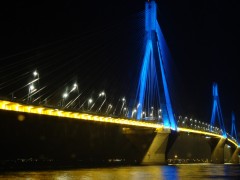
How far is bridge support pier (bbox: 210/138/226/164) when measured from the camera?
9788cm

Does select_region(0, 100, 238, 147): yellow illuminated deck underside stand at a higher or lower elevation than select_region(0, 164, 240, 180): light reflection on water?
higher

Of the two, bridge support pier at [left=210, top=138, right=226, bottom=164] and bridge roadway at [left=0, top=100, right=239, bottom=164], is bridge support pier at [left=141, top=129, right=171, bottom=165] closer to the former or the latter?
bridge roadway at [left=0, top=100, right=239, bottom=164]

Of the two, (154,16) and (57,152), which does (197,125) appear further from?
(154,16)

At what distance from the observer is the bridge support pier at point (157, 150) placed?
55.8 metres

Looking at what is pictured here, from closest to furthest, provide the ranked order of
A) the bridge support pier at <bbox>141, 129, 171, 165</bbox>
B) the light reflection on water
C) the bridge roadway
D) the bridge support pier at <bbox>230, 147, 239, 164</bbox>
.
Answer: the light reflection on water < the bridge roadway < the bridge support pier at <bbox>141, 129, 171, 165</bbox> < the bridge support pier at <bbox>230, 147, 239, 164</bbox>

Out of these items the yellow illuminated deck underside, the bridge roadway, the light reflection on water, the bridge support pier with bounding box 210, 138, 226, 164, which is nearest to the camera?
the light reflection on water

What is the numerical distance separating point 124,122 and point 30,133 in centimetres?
1750

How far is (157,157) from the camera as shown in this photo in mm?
56812

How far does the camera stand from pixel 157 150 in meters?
56.8

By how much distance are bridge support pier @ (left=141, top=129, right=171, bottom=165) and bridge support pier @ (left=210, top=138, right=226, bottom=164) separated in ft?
142

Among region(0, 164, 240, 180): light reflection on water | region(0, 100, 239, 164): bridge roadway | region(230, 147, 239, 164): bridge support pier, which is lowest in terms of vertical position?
region(230, 147, 239, 164): bridge support pier

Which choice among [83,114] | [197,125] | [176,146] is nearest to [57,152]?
[83,114]

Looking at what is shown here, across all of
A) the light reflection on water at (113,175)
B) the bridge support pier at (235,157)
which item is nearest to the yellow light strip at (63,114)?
the light reflection on water at (113,175)

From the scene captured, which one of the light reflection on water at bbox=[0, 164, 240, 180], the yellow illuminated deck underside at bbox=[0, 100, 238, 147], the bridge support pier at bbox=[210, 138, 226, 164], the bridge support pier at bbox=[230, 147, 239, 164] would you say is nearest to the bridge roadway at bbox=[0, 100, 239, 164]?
the yellow illuminated deck underside at bbox=[0, 100, 238, 147]
